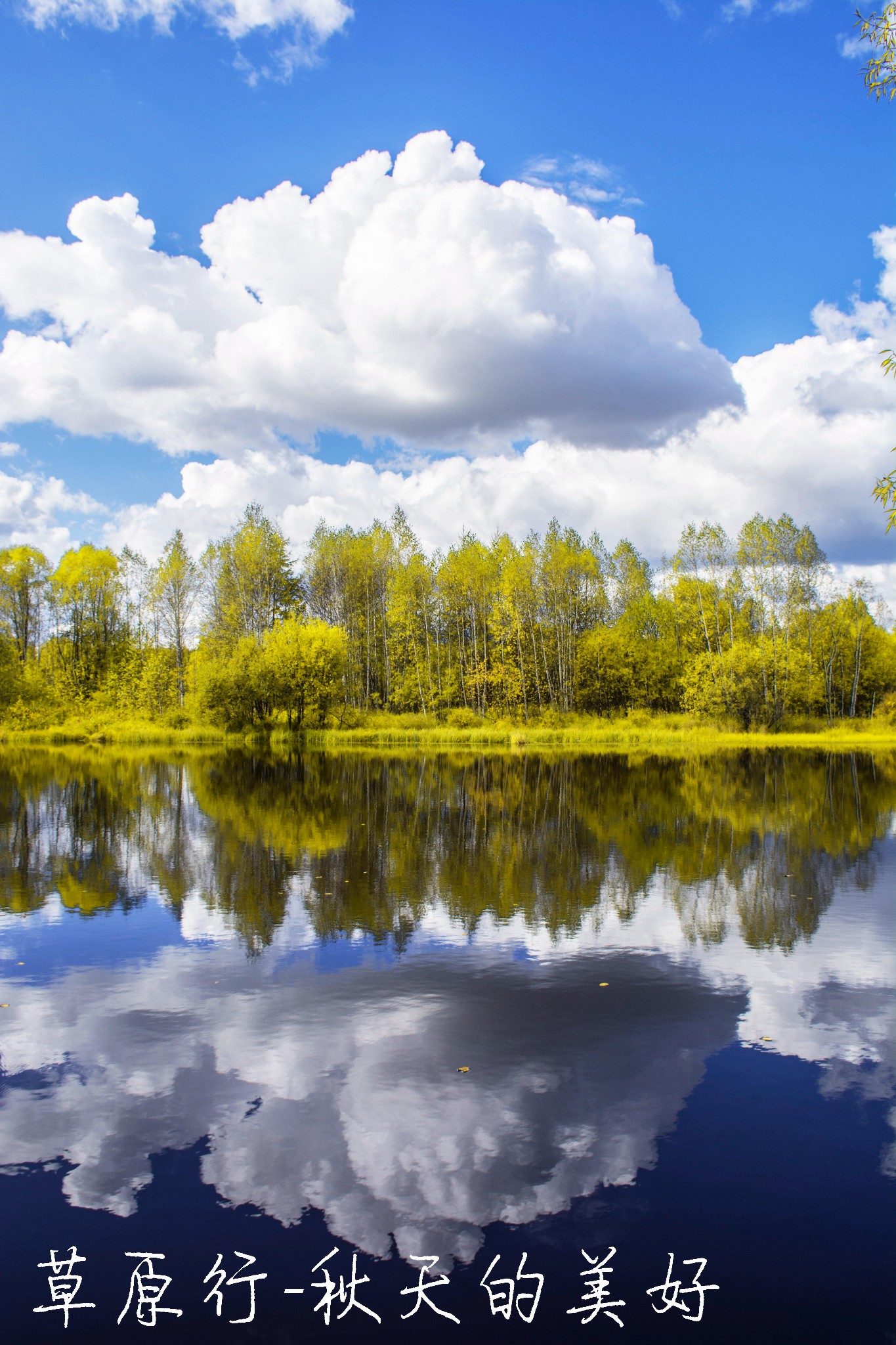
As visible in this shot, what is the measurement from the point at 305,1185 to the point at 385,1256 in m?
0.85

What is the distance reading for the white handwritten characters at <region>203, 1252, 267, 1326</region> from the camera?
441cm

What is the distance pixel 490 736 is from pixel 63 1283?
56.7 m

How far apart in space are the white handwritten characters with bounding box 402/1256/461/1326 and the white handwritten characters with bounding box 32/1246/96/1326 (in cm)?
170

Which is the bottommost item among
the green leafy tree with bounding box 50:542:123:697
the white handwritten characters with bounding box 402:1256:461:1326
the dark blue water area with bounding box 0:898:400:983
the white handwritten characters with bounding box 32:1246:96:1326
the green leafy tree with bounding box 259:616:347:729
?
the white handwritten characters with bounding box 402:1256:461:1326

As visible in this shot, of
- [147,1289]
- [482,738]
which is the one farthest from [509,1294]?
[482,738]

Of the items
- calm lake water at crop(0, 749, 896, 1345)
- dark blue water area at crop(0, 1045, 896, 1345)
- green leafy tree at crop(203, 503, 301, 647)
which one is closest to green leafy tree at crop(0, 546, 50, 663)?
green leafy tree at crop(203, 503, 301, 647)

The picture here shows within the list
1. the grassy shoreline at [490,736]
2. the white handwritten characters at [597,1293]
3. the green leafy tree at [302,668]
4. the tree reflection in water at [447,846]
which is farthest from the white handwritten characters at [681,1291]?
the green leafy tree at [302,668]

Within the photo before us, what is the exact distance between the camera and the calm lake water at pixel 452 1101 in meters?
4.58

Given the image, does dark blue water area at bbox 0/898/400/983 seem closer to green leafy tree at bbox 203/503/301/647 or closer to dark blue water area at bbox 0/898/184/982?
dark blue water area at bbox 0/898/184/982

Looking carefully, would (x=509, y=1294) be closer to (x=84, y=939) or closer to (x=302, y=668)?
(x=84, y=939)

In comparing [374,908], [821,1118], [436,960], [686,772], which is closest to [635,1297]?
[821,1118]

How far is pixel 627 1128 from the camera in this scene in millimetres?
6168

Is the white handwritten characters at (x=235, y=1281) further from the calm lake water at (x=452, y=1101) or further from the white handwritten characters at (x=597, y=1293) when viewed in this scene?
the white handwritten characters at (x=597, y=1293)

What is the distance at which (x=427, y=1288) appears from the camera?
4609 millimetres
